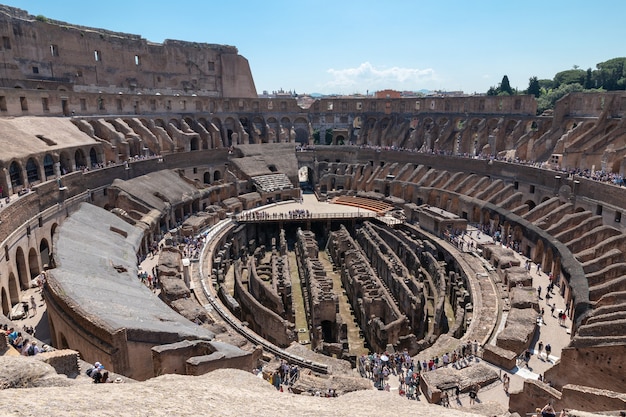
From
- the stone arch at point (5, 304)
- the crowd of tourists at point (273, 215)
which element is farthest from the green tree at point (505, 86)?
the stone arch at point (5, 304)

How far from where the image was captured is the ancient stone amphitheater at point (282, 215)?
16.4 meters

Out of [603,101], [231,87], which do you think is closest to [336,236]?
[603,101]

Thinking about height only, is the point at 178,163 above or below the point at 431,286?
above

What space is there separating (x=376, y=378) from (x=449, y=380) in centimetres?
285

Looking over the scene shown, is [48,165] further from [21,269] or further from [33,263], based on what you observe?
[21,269]

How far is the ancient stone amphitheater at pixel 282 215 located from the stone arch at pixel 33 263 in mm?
148

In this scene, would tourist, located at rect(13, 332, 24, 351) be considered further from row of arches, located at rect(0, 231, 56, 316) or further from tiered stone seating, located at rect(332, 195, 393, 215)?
tiered stone seating, located at rect(332, 195, 393, 215)

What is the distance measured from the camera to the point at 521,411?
45.1ft

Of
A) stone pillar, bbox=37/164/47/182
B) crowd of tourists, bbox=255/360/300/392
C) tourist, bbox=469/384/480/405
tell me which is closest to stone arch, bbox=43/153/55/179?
stone pillar, bbox=37/164/47/182

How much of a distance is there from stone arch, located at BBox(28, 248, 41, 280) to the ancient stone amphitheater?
15cm

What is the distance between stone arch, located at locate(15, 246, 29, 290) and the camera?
2197cm

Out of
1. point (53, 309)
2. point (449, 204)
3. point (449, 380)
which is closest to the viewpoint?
point (449, 380)

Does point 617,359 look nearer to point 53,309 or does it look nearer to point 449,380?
point 449,380

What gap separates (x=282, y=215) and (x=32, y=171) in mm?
18780
